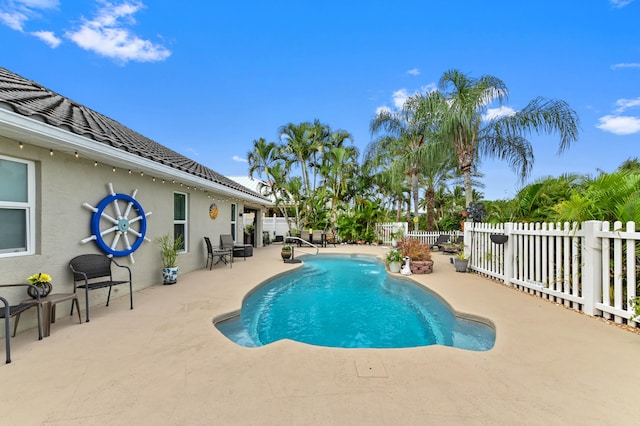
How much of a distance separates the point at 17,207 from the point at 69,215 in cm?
76

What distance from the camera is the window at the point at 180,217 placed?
8.21m

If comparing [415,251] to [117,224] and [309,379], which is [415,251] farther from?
[117,224]

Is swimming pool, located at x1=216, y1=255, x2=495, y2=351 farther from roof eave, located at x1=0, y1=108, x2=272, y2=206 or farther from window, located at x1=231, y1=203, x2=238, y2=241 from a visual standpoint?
window, located at x1=231, y1=203, x2=238, y2=241

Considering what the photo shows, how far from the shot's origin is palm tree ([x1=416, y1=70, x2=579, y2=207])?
1045 cm

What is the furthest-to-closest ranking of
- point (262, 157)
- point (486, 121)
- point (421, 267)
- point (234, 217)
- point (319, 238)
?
point (262, 157) → point (319, 238) → point (234, 217) → point (486, 121) → point (421, 267)

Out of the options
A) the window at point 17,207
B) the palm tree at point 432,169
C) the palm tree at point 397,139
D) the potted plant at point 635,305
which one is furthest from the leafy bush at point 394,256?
the window at point 17,207

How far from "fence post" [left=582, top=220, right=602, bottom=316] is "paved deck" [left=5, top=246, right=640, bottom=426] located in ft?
1.36

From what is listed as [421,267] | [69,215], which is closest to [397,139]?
[421,267]

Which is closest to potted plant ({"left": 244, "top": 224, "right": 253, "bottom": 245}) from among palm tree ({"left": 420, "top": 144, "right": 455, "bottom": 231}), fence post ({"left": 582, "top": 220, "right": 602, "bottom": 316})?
palm tree ({"left": 420, "top": 144, "right": 455, "bottom": 231})

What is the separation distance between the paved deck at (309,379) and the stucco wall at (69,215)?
1083 mm

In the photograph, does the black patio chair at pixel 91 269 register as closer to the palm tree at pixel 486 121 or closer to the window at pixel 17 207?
the window at pixel 17 207

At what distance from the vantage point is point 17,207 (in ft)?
13.7

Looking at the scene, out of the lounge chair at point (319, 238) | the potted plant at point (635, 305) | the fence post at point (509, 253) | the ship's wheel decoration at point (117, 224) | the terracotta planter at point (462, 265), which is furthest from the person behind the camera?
the lounge chair at point (319, 238)

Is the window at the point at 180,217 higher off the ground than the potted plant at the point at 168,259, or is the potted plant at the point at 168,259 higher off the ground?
the window at the point at 180,217
